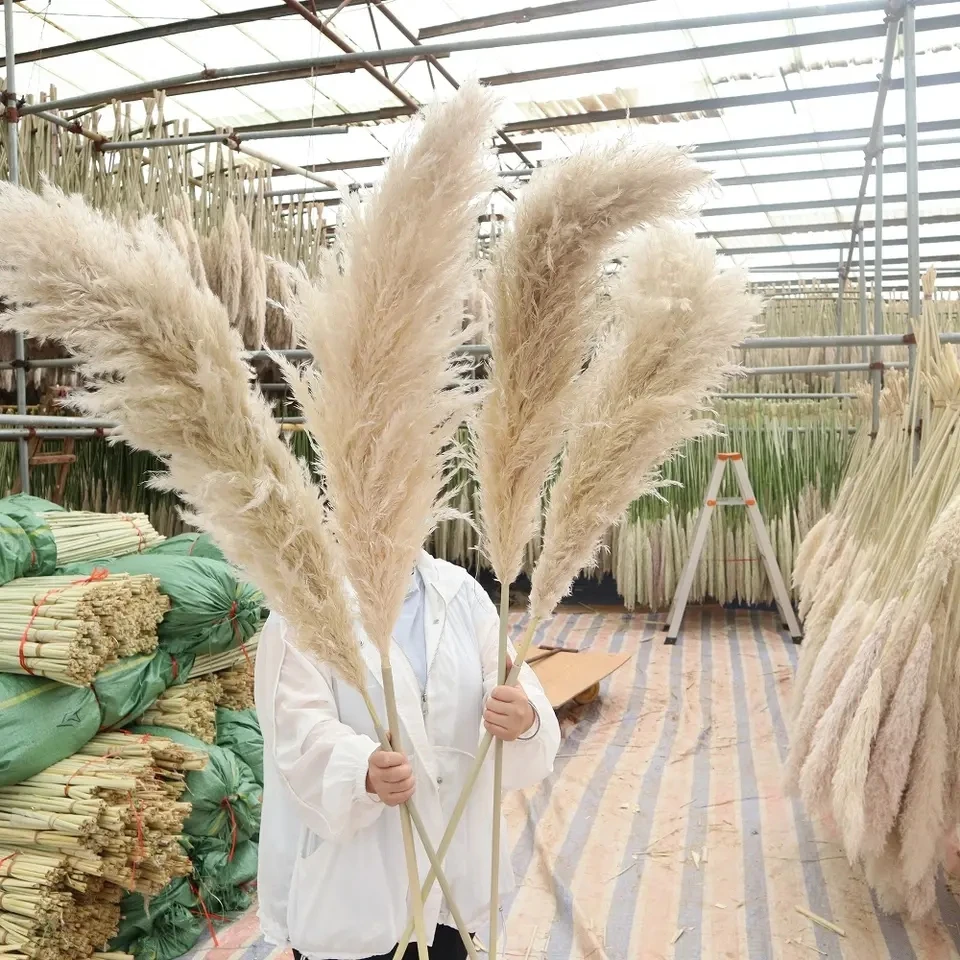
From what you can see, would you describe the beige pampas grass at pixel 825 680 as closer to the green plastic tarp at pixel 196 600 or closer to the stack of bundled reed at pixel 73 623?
the green plastic tarp at pixel 196 600

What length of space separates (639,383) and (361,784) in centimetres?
70

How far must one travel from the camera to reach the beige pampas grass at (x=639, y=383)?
89cm

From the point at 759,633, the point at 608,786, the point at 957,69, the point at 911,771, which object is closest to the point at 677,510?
the point at 759,633

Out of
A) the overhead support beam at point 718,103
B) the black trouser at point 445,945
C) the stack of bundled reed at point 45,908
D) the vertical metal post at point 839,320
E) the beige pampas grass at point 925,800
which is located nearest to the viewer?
the black trouser at point 445,945

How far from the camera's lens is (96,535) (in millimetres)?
2592

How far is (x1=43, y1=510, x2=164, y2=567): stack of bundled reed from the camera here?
2467 mm

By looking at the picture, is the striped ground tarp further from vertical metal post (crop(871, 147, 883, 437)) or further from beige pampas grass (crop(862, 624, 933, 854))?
→ vertical metal post (crop(871, 147, 883, 437))

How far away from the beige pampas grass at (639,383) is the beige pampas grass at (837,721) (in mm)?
1577

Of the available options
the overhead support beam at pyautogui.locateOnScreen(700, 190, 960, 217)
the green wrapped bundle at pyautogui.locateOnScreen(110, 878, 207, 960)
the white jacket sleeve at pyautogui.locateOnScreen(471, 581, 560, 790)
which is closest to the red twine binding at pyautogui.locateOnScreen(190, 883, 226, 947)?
the green wrapped bundle at pyautogui.locateOnScreen(110, 878, 207, 960)

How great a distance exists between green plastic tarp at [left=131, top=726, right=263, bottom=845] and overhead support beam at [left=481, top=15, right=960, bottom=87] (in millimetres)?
2045

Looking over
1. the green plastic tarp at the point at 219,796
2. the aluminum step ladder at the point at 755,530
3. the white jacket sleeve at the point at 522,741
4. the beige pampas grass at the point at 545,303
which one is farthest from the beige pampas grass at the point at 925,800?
the aluminum step ladder at the point at 755,530

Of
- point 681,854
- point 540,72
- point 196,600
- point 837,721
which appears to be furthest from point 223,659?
point 540,72

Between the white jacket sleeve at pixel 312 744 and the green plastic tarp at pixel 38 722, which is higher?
the white jacket sleeve at pixel 312 744

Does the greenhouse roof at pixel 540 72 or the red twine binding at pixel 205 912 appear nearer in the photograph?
the red twine binding at pixel 205 912
